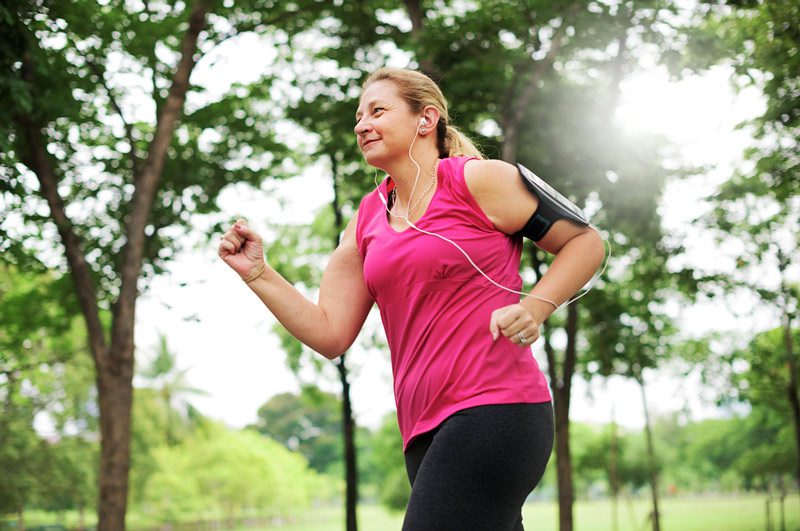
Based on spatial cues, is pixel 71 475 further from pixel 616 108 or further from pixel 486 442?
pixel 486 442

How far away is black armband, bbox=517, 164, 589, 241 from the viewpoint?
2230 millimetres

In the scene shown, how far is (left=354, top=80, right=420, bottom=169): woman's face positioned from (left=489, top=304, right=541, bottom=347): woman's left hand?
2.26ft

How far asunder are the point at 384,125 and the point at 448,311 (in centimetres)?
61

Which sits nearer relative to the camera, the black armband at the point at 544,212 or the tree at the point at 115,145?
the black armband at the point at 544,212

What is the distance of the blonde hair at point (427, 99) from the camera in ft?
8.25

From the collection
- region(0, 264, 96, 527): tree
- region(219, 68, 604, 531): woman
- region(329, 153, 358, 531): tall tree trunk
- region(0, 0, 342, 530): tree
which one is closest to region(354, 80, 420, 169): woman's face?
region(219, 68, 604, 531): woman

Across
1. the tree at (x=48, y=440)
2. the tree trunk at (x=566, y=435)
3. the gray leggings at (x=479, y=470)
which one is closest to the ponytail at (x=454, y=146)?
the gray leggings at (x=479, y=470)

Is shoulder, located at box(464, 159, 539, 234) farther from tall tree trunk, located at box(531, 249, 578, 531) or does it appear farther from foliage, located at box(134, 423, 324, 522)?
foliage, located at box(134, 423, 324, 522)

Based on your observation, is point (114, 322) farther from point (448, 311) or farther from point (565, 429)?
point (448, 311)

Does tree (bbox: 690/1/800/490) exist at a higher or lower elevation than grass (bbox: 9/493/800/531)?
higher

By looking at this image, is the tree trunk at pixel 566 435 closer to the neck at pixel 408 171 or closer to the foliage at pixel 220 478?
the neck at pixel 408 171

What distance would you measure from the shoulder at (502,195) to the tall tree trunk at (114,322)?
9991 millimetres

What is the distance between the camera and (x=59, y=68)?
11664mm

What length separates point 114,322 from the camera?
1158 centimetres
